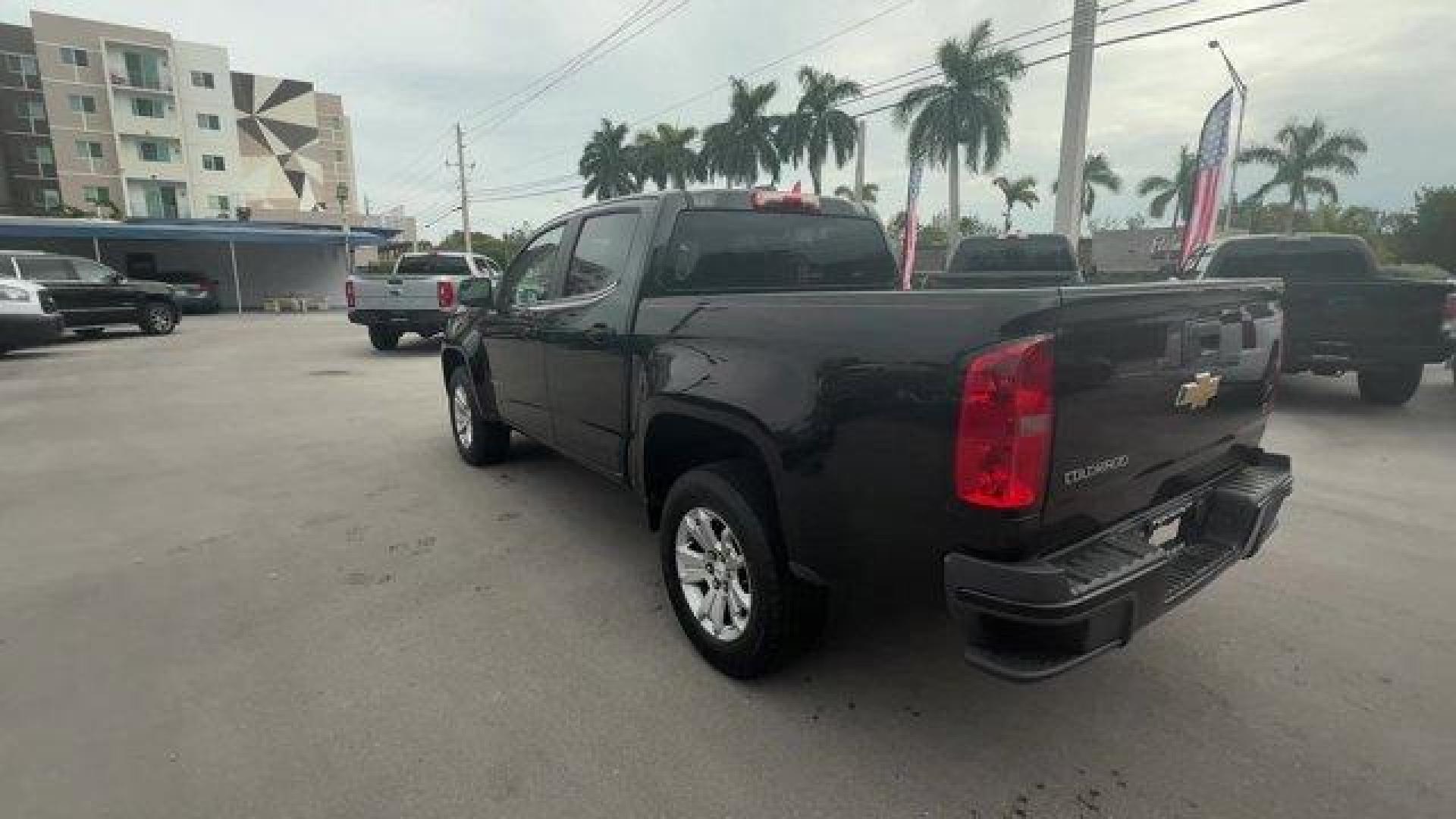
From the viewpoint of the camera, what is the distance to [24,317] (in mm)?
12680

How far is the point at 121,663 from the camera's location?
10.1 ft

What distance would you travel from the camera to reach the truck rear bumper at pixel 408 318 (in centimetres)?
1345

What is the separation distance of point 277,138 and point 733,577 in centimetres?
6817

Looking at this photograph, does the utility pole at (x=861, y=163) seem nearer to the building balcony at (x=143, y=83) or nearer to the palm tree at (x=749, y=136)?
the palm tree at (x=749, y=136)

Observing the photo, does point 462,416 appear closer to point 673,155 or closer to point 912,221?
point 912,221

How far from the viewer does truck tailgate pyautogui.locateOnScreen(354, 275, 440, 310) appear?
13211 mm

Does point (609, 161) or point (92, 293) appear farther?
point (609, 161)

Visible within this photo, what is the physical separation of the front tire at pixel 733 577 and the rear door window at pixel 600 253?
1.26 meters

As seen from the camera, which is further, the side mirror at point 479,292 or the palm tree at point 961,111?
the palm tree at point 961,111

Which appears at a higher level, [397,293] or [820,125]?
[820,125]

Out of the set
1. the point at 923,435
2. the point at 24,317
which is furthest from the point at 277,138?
the point at 923,435

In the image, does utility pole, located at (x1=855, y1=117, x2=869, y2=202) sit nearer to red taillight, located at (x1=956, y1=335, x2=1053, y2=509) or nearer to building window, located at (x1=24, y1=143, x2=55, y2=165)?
red taillight, located at (x1=956, y1=335, x2=1053, y2=509)

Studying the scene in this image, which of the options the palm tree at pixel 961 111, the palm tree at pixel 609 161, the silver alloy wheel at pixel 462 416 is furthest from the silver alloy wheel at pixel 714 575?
the palm tree at pixel 609 161

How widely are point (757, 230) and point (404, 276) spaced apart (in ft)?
37.1
